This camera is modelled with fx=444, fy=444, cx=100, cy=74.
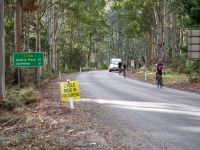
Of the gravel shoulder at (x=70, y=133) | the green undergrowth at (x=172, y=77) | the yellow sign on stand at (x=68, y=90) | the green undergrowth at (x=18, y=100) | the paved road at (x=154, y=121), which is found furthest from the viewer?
the green undergrowth at (x=172, y=77)

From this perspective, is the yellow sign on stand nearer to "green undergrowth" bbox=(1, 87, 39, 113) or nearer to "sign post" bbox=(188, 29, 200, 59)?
"green undergrowth" bbox=(1, 87, 39, 113)

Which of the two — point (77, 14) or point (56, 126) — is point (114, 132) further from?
point (77, 14)

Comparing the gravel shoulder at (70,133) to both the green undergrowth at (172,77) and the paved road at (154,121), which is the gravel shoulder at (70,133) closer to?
the paved road at (154,121)

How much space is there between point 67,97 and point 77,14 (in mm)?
28294

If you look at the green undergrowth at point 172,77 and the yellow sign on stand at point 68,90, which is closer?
the yellow sign on stand at point 68,90

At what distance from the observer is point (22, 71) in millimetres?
26609

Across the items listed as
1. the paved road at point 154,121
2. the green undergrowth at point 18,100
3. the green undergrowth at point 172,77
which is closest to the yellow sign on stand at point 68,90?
the paved road at point 154,121

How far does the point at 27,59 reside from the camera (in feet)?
70.4

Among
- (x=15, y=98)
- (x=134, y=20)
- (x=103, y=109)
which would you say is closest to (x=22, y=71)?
(x=15, y=98)

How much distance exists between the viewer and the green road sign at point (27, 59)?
21172 mm

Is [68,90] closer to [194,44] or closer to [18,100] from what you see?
[18,100]

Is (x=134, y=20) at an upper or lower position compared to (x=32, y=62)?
upper

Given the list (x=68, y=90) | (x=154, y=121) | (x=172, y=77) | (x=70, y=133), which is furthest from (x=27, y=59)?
(x=172, y=77)

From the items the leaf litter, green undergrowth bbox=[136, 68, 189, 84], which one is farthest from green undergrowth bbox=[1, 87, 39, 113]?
green undergrowth bbox=[136, 68, 189, 84]
